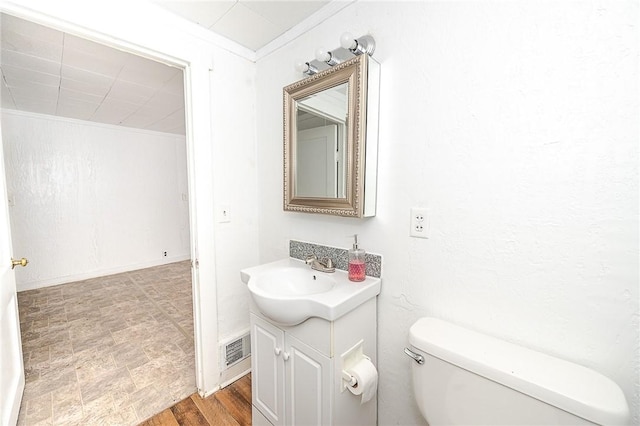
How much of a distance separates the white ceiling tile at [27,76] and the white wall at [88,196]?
1317 mm

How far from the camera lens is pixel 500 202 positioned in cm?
94

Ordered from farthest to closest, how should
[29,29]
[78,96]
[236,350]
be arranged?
[78,96] → [236,350] → [29,29]

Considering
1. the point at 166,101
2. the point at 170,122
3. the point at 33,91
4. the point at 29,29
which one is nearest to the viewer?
the point at 29,29

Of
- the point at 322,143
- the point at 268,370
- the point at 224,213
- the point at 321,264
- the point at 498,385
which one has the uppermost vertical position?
the point at 322,143

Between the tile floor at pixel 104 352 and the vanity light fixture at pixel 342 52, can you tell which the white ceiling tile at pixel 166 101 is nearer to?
the vanity light fixture at pixel 342 52

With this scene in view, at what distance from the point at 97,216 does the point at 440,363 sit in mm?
4532

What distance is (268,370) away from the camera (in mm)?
1312

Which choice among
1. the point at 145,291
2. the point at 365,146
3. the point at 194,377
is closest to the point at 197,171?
the point at 365,146

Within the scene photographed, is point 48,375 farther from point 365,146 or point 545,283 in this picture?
point 545,283

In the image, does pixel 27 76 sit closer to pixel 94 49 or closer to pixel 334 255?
pixel 94 49

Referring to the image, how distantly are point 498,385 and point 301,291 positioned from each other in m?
0.90

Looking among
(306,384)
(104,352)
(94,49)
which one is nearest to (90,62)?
(94,49)

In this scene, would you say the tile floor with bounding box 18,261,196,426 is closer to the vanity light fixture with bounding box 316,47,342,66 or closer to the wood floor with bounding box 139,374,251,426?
the wood floor with bounding box 139,374,251,426

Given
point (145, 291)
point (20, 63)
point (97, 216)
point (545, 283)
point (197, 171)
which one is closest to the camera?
point (545, 283)
